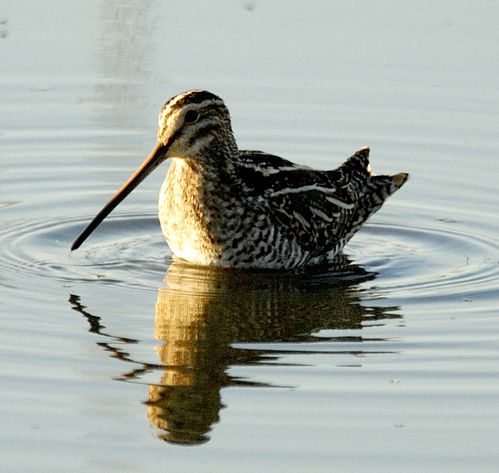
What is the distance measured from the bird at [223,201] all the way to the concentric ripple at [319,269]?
267 millimetres

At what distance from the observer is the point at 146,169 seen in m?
10.9

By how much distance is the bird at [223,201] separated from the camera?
1114 cm

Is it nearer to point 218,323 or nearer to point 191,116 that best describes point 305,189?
point 191,116

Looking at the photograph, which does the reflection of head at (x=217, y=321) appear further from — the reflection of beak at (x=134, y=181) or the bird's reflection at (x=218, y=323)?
the reflection of beak at (x=134, y=181)

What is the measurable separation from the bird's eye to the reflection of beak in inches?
11.9

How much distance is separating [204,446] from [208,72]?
812 cm

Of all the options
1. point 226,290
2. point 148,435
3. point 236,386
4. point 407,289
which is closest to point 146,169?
point 226,290

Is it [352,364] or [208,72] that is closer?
[352,364]

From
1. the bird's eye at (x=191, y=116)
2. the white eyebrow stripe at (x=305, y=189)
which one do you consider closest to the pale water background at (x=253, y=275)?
the white eyebrow stripe at (x=305, y=189)

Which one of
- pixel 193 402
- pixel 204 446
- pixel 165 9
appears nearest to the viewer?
pixel 204 446

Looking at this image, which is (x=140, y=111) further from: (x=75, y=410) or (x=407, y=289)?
(x=75, y=410)

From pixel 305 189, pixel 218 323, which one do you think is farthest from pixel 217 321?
pixel 305 189

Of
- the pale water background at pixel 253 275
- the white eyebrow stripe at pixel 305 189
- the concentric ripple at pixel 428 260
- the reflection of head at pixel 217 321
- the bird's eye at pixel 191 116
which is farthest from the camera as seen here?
the white eyebrow stripe at pixel 305 189

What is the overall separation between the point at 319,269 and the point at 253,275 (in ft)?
2.11
